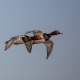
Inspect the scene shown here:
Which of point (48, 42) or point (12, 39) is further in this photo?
point (48, 42)

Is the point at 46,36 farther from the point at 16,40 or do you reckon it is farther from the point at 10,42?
the point at 10,42

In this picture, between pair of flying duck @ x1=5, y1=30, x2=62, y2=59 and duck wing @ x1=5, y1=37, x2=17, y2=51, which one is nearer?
duck wing @ x1=5, y1=37, x2=17, y2=51

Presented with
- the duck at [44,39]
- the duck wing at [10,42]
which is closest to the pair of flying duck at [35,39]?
the duck at [44,39]

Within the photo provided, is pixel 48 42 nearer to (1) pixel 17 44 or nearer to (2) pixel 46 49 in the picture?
(2) pixel 46 49

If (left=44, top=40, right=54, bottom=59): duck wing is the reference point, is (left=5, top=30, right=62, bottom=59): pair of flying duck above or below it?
above

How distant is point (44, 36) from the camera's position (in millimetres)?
11609

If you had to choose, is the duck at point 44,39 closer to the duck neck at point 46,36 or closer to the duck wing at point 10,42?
the duck neck at point 46,36

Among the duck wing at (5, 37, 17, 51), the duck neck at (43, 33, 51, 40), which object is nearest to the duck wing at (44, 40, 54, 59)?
the duck neck at (43, 33, 51, 40)

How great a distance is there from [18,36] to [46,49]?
257 centimetres

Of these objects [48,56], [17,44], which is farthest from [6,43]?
[48,56]

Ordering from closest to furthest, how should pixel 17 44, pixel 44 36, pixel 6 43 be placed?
pixel 6 43, pixel 17 44, pixel 44 36

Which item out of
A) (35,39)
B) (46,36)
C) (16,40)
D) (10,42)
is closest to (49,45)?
(46,36)

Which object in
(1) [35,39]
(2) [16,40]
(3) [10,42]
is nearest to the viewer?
(3) [10,42]

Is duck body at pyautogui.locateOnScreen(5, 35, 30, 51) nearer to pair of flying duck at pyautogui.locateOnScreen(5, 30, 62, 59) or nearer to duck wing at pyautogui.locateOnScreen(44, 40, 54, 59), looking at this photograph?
pair of flying duck at pyautogui.locateOnScreen(5, 30, 62, 59)
